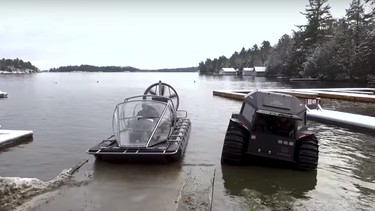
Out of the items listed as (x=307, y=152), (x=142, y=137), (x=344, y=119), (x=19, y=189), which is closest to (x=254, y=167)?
(x=307, y=152)

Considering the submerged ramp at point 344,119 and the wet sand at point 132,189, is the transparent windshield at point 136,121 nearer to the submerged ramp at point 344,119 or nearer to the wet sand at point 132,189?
the wet sand at point 132,189

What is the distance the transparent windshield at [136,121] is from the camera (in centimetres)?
991

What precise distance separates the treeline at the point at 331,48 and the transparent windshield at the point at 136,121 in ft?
166

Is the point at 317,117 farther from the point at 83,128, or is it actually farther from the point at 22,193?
the point at 22,193

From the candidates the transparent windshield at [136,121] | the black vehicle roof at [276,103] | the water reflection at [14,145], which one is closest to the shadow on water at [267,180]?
the black vehicle roof at [276,103]

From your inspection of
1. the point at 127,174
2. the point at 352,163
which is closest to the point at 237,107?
the point at 352,163

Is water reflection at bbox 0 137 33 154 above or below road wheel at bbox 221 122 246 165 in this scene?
below

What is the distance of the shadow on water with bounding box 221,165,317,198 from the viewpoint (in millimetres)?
7926

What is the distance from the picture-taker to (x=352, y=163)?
1035cm

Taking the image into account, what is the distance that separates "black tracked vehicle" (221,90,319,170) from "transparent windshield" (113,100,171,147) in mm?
2316

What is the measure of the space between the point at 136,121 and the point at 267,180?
401 cm

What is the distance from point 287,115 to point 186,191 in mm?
3189

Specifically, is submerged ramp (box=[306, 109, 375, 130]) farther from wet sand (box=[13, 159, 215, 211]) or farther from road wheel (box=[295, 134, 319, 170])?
wet sand (box=[13, 159, 215, 211])

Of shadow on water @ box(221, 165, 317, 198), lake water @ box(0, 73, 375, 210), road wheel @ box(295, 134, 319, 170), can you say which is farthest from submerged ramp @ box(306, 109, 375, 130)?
shadow on water @ box(221, 165, 317, 198)
